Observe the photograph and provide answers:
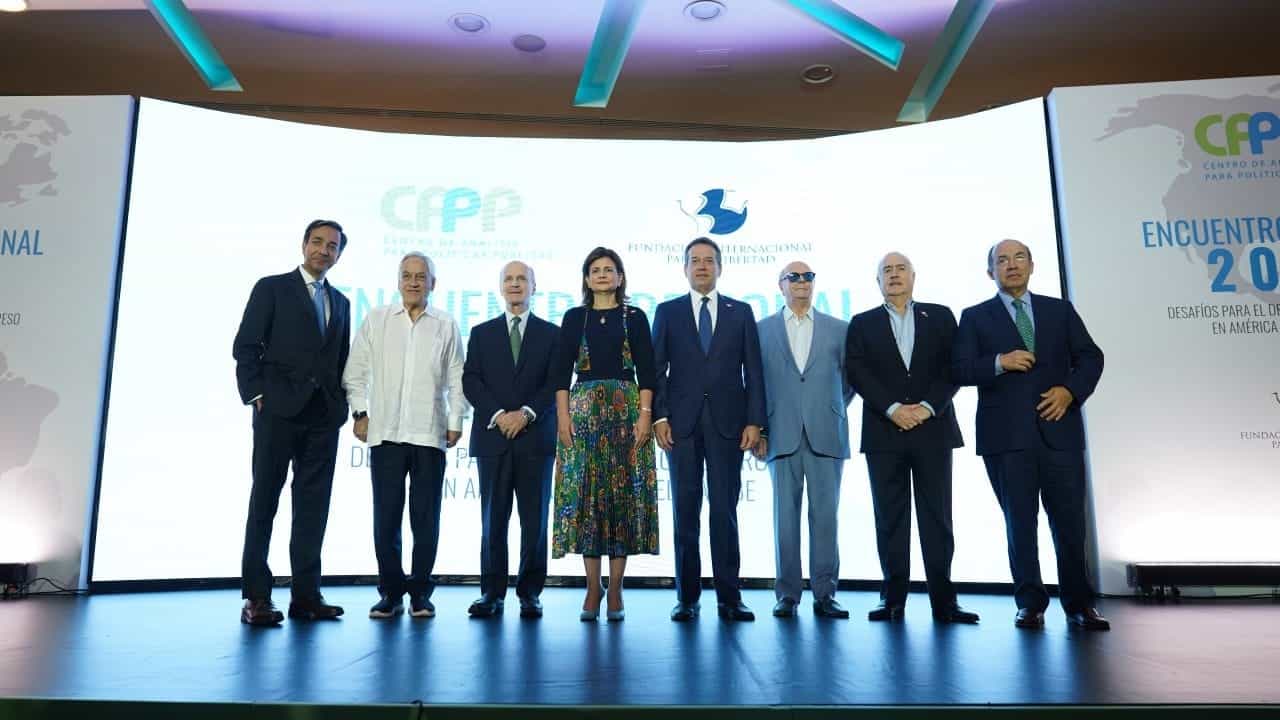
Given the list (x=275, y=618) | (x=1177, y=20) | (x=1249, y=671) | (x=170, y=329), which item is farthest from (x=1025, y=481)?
(x=170, y=329)

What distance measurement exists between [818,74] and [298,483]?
178 inches

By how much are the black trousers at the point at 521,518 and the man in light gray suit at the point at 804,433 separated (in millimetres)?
996

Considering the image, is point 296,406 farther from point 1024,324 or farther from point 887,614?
point 1024,324

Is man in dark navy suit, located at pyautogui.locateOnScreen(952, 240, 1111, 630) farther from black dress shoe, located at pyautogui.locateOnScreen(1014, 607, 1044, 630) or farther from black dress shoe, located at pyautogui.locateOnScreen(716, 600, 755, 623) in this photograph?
black dress shoe, located at pyautogui.locateOnScreen(716, 600, 755, 623)

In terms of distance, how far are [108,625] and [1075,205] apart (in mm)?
5272

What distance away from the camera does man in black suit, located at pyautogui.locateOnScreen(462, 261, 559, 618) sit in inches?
139

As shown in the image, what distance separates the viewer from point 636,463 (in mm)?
3475

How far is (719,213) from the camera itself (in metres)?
5.37

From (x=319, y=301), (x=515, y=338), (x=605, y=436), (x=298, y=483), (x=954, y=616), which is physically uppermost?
(x=319, y=301)

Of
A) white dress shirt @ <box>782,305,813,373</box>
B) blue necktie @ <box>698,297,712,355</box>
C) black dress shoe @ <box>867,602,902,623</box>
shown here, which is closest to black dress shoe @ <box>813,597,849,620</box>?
black dress shoe @ <box>867,602,902,623</box>

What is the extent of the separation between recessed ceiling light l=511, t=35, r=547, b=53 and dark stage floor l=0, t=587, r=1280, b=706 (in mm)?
3758

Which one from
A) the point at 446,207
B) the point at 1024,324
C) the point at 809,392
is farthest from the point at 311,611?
the point at 1024,324

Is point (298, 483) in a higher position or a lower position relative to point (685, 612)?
A: higher

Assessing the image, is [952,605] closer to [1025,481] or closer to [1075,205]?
[1025,481]
